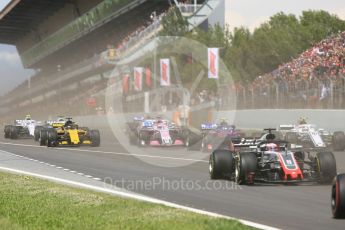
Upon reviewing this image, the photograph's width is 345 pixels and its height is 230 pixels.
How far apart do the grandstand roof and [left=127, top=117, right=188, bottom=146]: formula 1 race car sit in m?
54.3

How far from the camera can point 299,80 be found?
3259 centimetres

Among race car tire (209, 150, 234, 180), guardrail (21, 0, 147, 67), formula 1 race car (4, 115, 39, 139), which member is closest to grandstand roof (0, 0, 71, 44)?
guardrail (21, 0, 147, 67)

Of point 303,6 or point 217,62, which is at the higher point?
point 303,6

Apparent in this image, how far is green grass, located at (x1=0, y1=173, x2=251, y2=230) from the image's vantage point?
30.1ft

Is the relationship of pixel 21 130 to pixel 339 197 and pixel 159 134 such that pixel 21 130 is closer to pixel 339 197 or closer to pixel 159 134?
pixel 159 134

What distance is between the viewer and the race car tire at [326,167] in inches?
554

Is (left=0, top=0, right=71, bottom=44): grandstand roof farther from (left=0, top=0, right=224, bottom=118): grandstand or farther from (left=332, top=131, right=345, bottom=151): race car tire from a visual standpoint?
(left=332, top=131, right=345, bottom=151): race car tire

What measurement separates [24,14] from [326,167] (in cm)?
8137

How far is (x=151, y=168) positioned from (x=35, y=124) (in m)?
21.4

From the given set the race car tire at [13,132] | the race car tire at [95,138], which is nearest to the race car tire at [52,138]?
the race car tire at [95,138]

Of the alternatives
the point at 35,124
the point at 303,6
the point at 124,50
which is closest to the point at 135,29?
the point at 124,50

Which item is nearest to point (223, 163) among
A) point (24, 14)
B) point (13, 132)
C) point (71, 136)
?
point (71, 136)

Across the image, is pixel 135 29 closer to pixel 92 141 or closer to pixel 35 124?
pixel 35 124

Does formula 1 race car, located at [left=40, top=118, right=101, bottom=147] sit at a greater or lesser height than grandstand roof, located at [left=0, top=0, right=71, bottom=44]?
lesser
